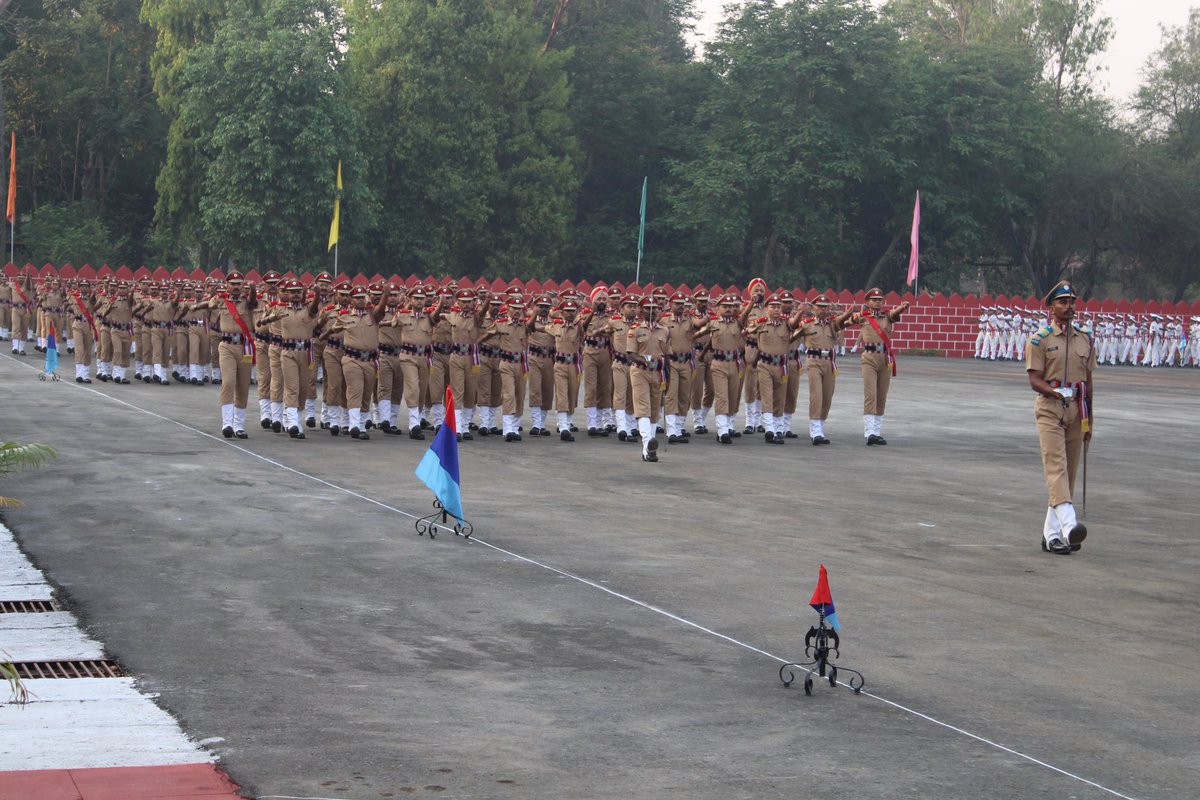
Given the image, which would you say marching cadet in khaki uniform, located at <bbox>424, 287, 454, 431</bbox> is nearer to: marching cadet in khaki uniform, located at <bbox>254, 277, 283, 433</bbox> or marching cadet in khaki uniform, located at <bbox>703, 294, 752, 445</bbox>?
marching cadet in khaki uniform, located at <bbox>254, 277, 283, 433</bbox>

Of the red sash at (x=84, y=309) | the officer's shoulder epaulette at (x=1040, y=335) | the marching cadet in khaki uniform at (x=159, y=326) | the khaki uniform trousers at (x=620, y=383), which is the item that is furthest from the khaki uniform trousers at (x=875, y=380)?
the red sash at (x=84, y=309)

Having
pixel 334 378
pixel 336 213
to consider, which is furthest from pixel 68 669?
pixel 336 213

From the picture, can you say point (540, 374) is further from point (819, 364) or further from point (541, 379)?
point (819, 364)

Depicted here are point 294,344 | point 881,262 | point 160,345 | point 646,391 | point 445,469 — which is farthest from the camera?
point 881,262

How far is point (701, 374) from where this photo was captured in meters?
22.8

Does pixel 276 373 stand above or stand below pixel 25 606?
above

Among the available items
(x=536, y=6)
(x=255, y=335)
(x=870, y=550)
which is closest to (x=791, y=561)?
(x=870, y=550)

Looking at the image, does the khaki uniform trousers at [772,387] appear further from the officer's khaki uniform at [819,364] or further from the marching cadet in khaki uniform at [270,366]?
the marching cadet in khaki uniform at [270,366]

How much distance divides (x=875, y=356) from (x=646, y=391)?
3.81m

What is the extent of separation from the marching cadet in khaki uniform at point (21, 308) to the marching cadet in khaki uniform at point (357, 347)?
21.9 metres

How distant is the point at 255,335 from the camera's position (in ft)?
69.1

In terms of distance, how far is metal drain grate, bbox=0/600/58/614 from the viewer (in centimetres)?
923

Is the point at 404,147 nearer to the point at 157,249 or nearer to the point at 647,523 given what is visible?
the point at 157,249

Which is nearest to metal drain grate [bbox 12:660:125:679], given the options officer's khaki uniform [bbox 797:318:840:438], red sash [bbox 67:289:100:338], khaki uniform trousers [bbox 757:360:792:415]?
officer's khaki uniform [bbox 797:318:840:438]
